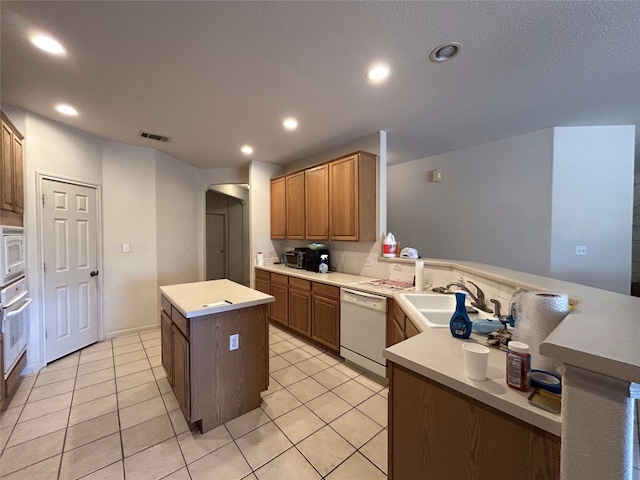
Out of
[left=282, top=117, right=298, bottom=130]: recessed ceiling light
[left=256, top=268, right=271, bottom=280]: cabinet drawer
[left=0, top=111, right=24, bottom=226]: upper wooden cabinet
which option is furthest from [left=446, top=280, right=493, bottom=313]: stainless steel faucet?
[left=0, top=111, right=24, bottom=226]: upper wooden cabinet

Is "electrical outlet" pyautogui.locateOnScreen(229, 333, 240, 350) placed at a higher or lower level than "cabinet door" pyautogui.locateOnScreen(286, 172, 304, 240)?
lower

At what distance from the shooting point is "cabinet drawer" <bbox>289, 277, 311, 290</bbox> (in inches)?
126

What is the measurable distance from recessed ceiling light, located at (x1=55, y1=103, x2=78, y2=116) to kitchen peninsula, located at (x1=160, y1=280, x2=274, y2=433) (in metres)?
1.98

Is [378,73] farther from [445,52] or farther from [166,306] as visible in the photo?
[166,306]

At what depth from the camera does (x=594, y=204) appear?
2.98m

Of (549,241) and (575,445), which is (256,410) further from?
(549,241)

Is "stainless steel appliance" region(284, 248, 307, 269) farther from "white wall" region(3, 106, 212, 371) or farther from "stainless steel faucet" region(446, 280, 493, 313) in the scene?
"stainless steel faucet" region(446, 280, 493, 313)

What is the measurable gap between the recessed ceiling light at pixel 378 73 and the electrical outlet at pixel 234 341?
7.16 ft

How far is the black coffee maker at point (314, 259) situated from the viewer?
3.60 metres

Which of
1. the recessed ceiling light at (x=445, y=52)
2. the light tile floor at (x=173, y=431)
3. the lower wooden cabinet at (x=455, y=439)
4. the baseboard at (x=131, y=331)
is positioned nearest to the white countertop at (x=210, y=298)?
the light tile floor at (x=173, y=431)

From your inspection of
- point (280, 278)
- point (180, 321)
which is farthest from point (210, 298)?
point (280, 278)

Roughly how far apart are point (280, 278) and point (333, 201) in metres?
1.32

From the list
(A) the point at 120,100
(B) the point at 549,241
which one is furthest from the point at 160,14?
(B) the point at 549,241

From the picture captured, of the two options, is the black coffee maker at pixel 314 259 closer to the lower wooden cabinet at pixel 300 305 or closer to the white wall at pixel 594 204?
the lower wooden cabinet at pixel 300 305
